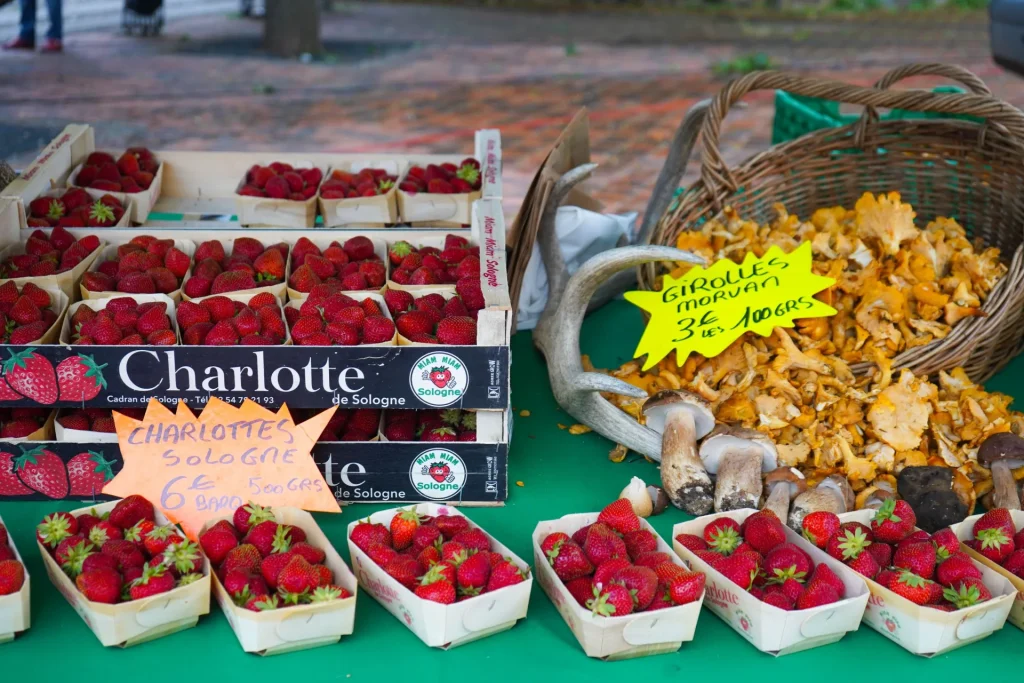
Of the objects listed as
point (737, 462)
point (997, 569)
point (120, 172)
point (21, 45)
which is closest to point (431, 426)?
point (737, 462)

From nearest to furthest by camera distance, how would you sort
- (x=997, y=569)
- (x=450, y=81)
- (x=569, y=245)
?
(x=997, y=569) < (x=569, y=245) < (x=450, y=81)

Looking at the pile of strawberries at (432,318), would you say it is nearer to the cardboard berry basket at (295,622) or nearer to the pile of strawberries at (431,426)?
the pile of strawberries at (431,426)

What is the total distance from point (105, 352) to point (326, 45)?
832cm

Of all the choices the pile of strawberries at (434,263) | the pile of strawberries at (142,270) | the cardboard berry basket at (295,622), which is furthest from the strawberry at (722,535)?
the pile of strawberries at (142,270)

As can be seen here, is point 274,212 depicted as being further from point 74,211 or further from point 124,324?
point 124,324

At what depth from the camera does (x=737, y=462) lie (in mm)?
1957

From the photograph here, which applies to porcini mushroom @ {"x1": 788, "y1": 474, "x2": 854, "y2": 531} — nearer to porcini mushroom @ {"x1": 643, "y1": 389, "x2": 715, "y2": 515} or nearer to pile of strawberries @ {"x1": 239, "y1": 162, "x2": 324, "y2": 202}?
porcini mushroom @ {"x1": 643, "y1": 389, "x2": 715, "y2": 515}

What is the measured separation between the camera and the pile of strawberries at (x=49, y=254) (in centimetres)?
212

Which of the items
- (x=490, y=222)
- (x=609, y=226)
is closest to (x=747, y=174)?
(x=609, y=226)

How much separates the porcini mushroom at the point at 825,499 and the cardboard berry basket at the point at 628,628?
304 millimetres

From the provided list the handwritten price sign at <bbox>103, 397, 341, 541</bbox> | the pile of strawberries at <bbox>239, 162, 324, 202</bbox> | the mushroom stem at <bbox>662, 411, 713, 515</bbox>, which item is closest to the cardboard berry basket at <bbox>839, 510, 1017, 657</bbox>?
the mushroom stem at <bbox>662, 411, 713, 515</bbox>

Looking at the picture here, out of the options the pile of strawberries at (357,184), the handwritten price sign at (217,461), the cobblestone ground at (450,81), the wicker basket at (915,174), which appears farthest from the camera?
the cobblestone ground at (450,81)

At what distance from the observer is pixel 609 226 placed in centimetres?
292

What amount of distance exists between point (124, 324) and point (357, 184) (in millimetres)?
1097
